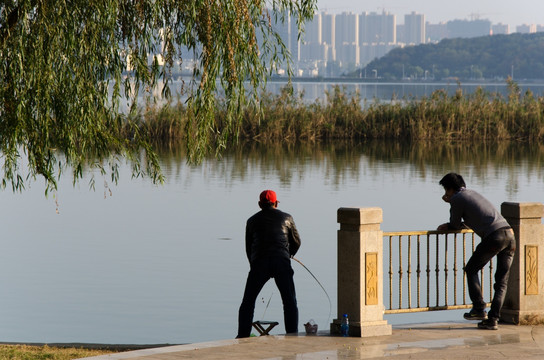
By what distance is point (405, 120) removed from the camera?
4581 centimetres

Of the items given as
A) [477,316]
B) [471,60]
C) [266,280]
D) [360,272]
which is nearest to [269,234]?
[266,280]

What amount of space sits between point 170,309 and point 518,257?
625 cm

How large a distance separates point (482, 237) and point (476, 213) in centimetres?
28

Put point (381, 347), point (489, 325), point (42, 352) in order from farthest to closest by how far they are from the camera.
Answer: point (42, 352) < point (489, 325) < point (381, 347)

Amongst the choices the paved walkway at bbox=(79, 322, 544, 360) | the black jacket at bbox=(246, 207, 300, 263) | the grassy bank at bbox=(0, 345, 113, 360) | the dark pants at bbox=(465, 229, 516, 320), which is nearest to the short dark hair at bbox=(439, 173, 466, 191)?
the dark pants at bbox=(465, 229, 516, 320)

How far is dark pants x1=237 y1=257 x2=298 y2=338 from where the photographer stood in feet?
39.2

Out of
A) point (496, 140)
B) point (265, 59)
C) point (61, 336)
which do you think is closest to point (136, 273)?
point (61, 336)

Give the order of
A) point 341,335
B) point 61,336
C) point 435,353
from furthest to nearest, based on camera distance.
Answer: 1. point 61,336
2. point 341,335
3. point 435,353

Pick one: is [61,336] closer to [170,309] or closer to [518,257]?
[170,309]

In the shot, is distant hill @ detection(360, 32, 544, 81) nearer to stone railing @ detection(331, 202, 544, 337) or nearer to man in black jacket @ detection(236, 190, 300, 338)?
man in black jacket @ detection(236, 190, 300, 338)

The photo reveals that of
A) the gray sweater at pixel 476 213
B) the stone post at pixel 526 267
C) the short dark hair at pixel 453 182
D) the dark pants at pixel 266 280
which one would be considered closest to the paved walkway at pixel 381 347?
the stone post at pixel 526 267

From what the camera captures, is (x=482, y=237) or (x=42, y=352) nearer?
(x=482, y=237)

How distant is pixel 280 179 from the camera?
34656mm

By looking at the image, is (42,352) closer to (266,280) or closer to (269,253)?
(266,280)
